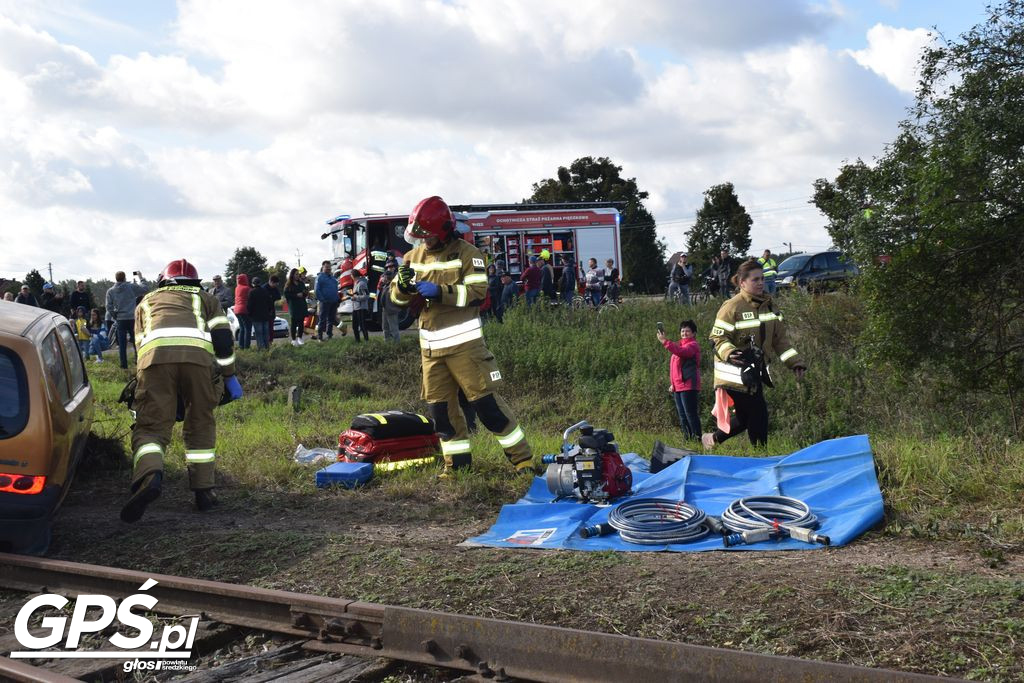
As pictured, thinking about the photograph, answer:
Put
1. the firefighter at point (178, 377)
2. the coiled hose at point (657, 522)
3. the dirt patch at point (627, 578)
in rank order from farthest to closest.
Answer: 1. the firefighter at point (178, 377)
2. the coiled hose at point (657, 522)
3. the dirt patch at point (627, 578)

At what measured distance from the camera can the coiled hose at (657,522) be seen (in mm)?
5961

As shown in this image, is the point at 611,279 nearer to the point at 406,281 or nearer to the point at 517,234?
the point at 517,234

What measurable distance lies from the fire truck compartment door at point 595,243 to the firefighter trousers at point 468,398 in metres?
17.7

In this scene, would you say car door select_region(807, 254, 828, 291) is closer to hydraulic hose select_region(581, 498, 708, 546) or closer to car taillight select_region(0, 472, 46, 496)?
hydraulic hose select_region(581, 498, 708, 546)

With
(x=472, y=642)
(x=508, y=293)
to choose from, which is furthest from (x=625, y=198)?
(x=472, y=642)

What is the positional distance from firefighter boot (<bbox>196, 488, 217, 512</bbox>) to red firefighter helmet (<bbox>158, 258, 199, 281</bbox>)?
165cm

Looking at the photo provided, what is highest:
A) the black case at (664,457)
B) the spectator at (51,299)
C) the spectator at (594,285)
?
the spectator at (51,299)

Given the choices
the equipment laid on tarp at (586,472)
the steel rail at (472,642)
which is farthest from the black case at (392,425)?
the steel rail at (472,642)

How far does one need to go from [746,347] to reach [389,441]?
327cm

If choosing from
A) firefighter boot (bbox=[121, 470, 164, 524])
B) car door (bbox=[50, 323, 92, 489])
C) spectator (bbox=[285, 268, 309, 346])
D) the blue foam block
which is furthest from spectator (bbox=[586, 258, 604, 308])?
firefighter boot (bbox=[121, 470, 164, 524])

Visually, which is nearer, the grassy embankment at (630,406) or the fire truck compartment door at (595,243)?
the grassy embankment at (630,406)

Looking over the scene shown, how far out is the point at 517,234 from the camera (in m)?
24.6

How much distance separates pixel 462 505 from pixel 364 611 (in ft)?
9.15

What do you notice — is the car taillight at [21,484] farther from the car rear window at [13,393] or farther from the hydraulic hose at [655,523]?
the hydraulic hose at [655,523]
